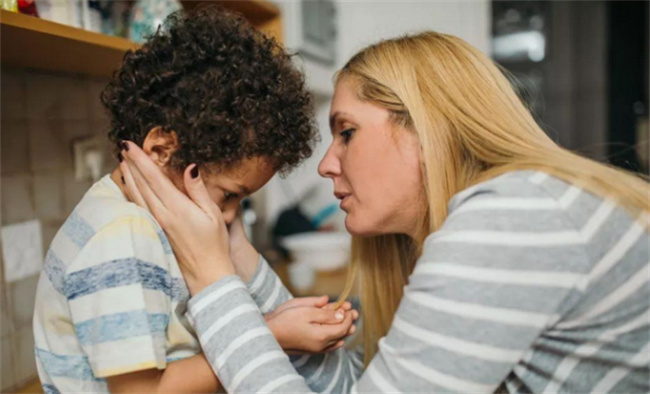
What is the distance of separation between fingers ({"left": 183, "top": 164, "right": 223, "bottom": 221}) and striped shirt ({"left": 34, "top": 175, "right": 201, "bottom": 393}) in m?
0.08

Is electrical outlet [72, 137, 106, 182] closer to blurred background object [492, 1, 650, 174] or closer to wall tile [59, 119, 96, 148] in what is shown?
wall tile [59, 119, 96, 148]

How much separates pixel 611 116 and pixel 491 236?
3.66 m

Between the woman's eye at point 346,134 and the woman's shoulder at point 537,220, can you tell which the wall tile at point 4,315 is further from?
the woman's shoulder at point 537,220

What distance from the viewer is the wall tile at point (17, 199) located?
110 cm

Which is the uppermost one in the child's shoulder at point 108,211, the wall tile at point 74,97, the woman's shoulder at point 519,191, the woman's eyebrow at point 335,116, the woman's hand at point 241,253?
the wall tile at point 74,97

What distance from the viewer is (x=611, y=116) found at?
3.78 metres

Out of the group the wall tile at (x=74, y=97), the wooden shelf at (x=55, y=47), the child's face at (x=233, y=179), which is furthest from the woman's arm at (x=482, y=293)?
the wall tile at (x=74, y=97)

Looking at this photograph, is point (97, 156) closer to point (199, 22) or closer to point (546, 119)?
point (199, 22)

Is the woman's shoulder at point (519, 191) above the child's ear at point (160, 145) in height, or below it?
below

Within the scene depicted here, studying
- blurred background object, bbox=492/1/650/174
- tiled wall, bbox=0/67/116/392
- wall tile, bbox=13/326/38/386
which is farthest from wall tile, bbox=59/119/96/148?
blurred background object, bbox=492/1/650/174

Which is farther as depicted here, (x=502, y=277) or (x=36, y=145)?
(x=36, y=145)

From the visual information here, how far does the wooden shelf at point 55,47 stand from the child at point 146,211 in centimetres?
9

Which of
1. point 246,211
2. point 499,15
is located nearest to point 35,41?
point 246,211

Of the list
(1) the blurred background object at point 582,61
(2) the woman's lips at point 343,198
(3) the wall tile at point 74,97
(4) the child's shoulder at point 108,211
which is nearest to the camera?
(4) the child's shoulder at point 108,211
